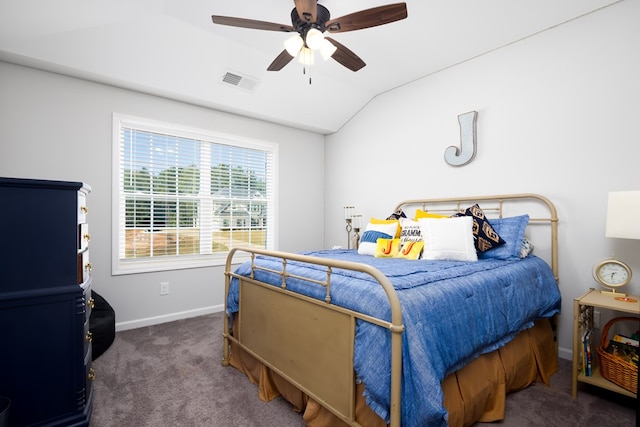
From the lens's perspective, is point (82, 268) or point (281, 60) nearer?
point (82, 268)

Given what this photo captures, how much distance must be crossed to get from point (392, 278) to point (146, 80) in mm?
2771

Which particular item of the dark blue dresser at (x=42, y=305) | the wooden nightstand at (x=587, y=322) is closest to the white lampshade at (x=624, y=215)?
the wooden nightstand at (x=587, y=322)

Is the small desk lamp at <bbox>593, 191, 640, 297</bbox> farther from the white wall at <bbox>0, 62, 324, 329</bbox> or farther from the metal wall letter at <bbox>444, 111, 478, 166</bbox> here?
the white wall at <bbox>0, 62, 324, 329</bbox>

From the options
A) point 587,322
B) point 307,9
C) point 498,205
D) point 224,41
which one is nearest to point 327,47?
point 307,9

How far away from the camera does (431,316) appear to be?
130 centimetres

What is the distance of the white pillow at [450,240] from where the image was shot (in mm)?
2262

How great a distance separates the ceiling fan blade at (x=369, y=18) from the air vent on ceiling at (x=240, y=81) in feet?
4.91

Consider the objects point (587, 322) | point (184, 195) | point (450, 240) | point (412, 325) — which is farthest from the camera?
point (184, 195)

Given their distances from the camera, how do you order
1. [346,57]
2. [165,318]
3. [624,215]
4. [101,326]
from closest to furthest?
[624,215], [346,57], [101,326], [165,318]

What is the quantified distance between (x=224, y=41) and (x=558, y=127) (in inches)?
112

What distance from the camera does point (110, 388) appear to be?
1.95 m

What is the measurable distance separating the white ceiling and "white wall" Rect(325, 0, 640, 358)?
0.20 metres

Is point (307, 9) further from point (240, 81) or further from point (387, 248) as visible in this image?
point (387, 248)

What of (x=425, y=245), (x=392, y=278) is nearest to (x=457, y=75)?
(x=425, y=245)
